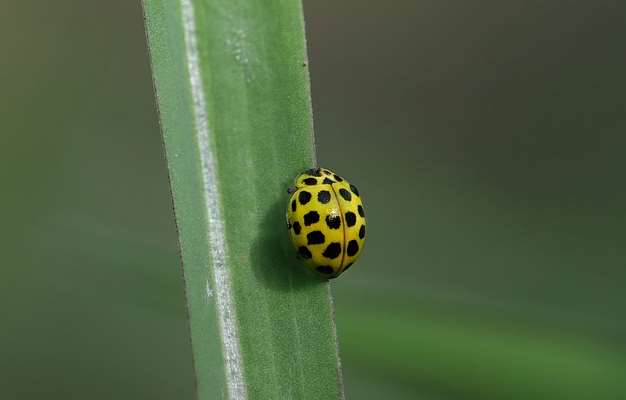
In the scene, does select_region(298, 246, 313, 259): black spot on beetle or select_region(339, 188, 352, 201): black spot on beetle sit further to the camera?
select_region(339, 188, 352, 201): black spot on beetle

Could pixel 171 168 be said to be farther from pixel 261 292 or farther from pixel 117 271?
pixel 117 271

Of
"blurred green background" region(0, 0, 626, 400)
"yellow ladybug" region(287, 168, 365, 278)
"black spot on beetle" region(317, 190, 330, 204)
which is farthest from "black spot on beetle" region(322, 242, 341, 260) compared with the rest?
"blurred green background" region(0, 0, 626, 400)

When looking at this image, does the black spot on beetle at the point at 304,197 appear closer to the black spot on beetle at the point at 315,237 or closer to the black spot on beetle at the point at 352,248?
the black spot on beetle at the point at 315,237

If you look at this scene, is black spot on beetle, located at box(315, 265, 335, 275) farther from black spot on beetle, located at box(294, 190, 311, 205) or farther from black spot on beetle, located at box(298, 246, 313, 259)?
black spot on beetle, located at box(294, 190, 311, 205)

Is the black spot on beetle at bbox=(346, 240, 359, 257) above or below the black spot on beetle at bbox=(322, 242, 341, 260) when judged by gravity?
below

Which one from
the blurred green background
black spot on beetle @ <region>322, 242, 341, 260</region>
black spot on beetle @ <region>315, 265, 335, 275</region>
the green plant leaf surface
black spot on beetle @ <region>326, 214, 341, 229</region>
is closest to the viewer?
the green plant leaf surface

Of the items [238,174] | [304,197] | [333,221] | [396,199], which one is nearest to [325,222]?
[333,221]

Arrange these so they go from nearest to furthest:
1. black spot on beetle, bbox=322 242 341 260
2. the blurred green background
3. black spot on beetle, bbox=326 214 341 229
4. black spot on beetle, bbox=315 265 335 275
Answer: black spot on beetle, bbox=315 265 335 275, black spot on beetle, bbox=322 242 341 260, black spot on beetle, bbox=326 214 341 229, the blurred green background

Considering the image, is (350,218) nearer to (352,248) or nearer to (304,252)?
(352,248)
